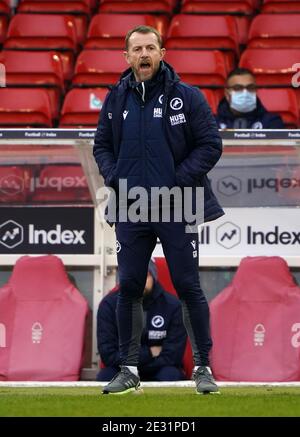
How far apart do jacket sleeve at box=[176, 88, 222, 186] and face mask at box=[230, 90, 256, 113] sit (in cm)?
367

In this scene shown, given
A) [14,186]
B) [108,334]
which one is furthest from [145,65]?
[14,186]

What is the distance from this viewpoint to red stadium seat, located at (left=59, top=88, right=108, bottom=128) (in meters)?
12.6

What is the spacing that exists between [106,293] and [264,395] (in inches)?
133

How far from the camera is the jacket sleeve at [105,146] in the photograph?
24.5ft

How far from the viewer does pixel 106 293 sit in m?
10.7

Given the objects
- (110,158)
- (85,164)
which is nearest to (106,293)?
(85,164)

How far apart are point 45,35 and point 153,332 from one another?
16.7ft

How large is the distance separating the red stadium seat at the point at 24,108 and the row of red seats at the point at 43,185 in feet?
6.40

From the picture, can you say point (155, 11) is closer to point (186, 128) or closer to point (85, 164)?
point (85, 164)

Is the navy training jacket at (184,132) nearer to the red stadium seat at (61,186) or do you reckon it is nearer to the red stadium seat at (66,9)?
the red stadium seat at (61,186)

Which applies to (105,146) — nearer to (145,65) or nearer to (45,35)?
(145,65)

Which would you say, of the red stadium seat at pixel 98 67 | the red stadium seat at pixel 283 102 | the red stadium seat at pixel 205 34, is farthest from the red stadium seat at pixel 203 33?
the red stadium seat at pixel 283 102

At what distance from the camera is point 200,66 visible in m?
13.0

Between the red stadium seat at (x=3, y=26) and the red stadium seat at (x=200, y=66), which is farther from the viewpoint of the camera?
the red stadium seat at (x=3, y=26)
